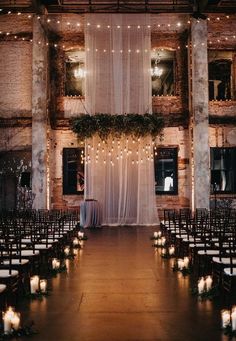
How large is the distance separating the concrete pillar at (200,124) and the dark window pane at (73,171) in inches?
163

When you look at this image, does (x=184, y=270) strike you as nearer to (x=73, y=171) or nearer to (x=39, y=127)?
(x=39, y=127)

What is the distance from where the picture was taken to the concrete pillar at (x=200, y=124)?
1783 cm

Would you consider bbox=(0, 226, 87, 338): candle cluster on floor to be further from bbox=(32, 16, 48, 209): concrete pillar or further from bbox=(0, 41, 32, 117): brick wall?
bbox=(0, 41, 32, 117): brick wall

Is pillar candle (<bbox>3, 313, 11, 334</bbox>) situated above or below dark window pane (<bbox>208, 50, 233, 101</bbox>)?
below

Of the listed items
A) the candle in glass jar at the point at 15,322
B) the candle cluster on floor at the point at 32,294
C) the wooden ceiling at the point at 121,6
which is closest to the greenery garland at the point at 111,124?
the wooden ceiling at the point at 121,6

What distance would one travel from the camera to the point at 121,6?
62.0 feet

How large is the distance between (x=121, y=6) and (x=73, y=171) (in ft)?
20.7

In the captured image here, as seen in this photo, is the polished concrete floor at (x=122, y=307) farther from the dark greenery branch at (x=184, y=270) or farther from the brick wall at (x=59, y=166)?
the brick wall at (x=59, y=166)

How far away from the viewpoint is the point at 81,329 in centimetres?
488

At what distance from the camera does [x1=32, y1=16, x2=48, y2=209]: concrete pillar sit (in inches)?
707

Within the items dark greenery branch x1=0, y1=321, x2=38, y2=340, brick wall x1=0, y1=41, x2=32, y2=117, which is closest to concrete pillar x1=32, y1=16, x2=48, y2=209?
brick wall x1=0, y1=41, x2=32, y2=117

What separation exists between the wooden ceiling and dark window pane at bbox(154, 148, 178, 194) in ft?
16.5

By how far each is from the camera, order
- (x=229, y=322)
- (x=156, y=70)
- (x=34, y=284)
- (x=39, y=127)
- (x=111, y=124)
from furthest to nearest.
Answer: (x=156, y=70)
(x=39, y=127)
(x=111, y=124)
(x=34, y=284)
(x=229, y=322)

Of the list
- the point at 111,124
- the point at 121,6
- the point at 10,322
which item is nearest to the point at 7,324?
the point at 10,322
